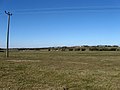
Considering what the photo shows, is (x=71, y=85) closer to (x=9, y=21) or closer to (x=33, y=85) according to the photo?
(x=33, y=85)

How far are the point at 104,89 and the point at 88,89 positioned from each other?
770 mm

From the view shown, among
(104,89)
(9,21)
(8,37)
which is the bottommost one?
(104,89)

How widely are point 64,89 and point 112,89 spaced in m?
2.28

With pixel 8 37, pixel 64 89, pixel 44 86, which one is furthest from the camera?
pixel 8 37

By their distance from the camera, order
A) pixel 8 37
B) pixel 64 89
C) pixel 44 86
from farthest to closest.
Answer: pixel 8 37 → pixel 44 86 → pixel 64 89

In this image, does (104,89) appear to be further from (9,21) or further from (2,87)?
(9,21)

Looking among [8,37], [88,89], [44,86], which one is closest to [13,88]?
[44,86]

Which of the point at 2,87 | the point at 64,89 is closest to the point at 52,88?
the point at 64,89

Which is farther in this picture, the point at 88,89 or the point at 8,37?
the point at 8,37

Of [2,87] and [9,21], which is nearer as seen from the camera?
[2,87]

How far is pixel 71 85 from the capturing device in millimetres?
13195

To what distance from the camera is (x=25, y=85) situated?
12852 mm

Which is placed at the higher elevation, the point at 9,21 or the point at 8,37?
the point at 9,21

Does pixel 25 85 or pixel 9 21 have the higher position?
pixel 9 21
